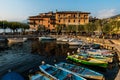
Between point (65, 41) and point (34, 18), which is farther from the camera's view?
point (34, 18)

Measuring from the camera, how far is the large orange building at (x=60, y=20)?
144 metres

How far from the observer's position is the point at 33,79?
91.4ft

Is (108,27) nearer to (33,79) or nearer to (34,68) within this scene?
(34,68)

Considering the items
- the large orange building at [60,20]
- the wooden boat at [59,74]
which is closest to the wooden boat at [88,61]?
the wooden boat at [59,74]

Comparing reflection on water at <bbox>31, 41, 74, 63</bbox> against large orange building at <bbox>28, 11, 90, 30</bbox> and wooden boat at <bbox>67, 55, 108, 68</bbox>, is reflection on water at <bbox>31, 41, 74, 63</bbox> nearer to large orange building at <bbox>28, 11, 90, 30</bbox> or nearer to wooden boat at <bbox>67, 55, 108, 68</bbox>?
wooden boat at <bbox>67, 55, 108, 68</bbox>

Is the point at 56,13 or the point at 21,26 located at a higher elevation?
the point at 56,13

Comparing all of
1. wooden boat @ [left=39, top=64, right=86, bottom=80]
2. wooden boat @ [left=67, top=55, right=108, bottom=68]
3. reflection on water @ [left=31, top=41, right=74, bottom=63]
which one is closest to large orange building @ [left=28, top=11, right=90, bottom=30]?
reflection on water @ [left=31, top=41, right=74, bottom=63]

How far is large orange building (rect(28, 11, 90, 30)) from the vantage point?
143500 mm

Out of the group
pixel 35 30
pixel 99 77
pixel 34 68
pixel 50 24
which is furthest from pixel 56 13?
pixel 99 77

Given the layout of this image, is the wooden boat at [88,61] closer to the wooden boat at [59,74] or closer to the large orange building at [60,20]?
the wooden boat at [59,74]

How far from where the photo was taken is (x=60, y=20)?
144625 millimetres

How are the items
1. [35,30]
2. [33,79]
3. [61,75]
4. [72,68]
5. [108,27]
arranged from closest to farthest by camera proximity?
[33,79]
[61,75]
[72,68]
[108,27]
[35,30]

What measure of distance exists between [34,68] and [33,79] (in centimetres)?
1396

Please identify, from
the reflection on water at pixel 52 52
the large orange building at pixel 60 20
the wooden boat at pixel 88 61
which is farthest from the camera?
the large orange building at pixel 60 20
